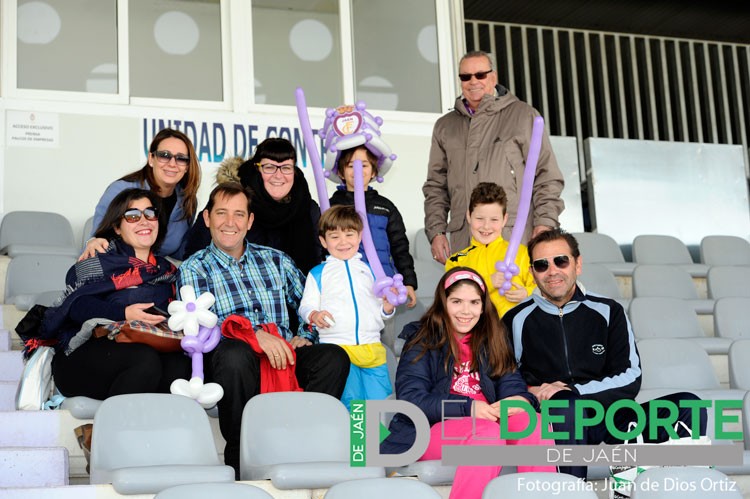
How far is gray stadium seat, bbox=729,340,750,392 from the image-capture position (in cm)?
436

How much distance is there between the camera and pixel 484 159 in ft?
14.5

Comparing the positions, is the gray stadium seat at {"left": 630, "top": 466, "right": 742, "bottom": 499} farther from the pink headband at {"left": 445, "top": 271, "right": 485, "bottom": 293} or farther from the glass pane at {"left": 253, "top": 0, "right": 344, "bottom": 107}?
the glass pane at {"left": 253, "top": 0, "right": 344, "bottom": 107}

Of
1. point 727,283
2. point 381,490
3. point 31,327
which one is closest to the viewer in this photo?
point 381,490

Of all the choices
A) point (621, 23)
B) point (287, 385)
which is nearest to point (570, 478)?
point (287, 385)

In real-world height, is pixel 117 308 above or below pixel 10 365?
above

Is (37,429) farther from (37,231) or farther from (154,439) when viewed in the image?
(37,231)

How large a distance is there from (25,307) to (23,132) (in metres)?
2.09

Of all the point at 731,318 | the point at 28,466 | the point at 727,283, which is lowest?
the point at 28,466

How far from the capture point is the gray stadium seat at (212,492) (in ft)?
7.89

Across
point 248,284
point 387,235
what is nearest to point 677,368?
point 387,235

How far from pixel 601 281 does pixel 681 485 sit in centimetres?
274

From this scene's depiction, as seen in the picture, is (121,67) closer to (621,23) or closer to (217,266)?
(217,266)

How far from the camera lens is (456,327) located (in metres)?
3.56

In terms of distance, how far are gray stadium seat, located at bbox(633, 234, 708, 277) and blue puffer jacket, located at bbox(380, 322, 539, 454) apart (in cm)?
321
